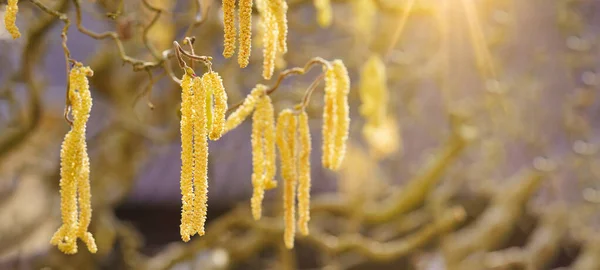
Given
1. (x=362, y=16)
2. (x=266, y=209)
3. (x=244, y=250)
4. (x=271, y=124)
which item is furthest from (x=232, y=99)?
(x=266, y=209)

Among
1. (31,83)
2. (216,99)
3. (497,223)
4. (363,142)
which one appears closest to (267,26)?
(216,99)

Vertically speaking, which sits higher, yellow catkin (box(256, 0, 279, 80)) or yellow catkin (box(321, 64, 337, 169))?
yellow catkin (box(256, 0, 279, 80))

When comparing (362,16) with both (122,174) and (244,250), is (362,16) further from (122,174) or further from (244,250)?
(122,174)

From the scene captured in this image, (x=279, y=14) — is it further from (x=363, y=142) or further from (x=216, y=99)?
(x=363, y=142)

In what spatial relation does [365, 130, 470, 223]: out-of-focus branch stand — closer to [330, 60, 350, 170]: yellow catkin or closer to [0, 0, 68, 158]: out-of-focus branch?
[0, 0, 68, 158]: out-of-focus branch

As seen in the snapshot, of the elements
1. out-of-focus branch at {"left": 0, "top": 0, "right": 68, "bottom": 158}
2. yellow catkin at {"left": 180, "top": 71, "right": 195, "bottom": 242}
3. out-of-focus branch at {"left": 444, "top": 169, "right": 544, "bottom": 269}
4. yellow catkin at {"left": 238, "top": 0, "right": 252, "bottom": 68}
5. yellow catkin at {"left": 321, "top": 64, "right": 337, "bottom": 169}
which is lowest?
out-of-focus branch at {"left": 444, "top": 169, "right": 544, "bottom": 269}

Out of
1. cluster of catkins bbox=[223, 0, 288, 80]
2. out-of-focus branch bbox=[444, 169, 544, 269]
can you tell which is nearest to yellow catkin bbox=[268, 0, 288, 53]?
cluster of catkins bbox=[223, 0, 288, 80]
